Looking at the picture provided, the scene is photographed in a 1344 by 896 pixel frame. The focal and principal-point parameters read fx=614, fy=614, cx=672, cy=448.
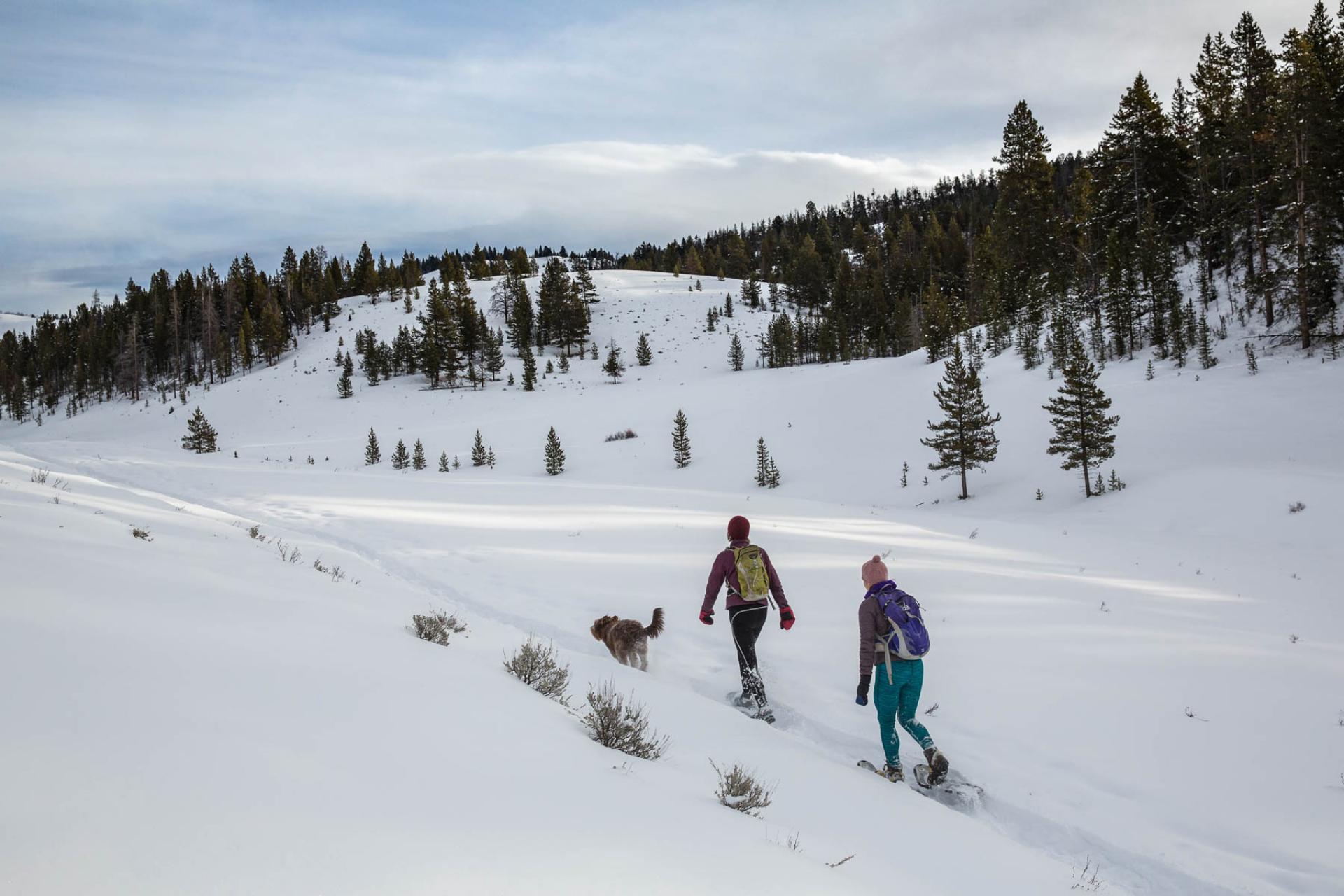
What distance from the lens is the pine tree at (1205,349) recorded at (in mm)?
24188

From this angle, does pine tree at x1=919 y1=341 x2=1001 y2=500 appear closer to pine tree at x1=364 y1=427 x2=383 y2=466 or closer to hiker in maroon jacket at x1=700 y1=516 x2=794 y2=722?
hiker in maroon jacket at x1=700 y1=516 x2=794 y2=722

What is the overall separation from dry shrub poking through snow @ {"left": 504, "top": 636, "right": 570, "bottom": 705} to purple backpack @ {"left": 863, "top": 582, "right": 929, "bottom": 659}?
2.60m

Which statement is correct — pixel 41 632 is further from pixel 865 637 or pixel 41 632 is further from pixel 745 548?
pixel 865 637

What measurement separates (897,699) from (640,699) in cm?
217

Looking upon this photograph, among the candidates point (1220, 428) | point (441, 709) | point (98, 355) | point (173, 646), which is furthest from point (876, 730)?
point (98, 355)

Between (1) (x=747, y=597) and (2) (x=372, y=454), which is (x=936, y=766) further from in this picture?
(2) (x=372, y=454)

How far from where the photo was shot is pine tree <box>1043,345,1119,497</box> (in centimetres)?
1892

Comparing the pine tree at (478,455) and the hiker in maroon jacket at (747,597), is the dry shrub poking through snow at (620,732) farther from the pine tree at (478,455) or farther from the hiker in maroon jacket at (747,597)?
the pine tree at (478,455)

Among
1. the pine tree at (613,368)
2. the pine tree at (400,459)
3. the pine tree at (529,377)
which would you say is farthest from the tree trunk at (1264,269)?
the pine tree at (529,377)

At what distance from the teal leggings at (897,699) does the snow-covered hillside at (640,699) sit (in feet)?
1.50

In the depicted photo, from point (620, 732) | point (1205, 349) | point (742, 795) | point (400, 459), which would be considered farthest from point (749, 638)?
point (400, 459)

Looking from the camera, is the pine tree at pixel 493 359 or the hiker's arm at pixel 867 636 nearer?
the hiker's arm at pixel 867 636

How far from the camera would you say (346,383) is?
5466cm

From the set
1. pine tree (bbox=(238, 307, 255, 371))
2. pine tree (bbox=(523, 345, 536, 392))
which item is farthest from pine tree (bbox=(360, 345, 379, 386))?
pine tree (bbox=(238, 307, 255, 371))
